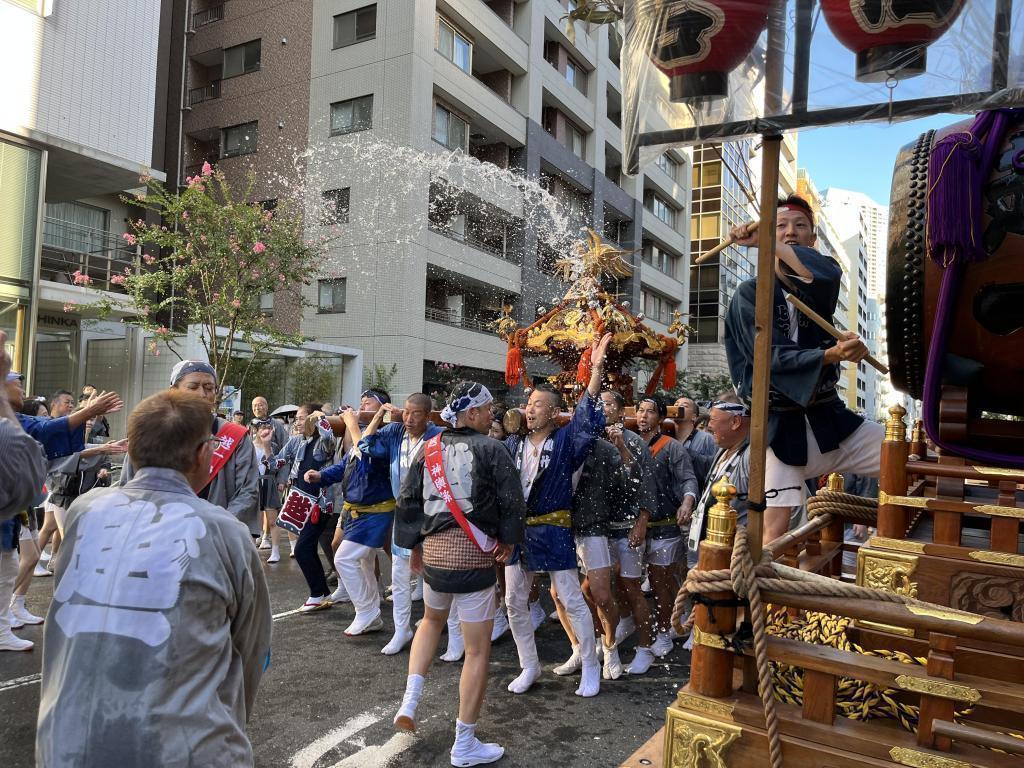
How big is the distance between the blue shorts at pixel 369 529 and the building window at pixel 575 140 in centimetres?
2280

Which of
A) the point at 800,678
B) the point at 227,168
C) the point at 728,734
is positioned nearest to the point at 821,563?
the point at 800,678

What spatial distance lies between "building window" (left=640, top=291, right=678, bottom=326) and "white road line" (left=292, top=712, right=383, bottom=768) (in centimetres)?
2859

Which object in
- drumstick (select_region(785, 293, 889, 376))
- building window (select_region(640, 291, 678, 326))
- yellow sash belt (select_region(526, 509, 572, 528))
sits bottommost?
yellow sash belt (select_region(526, 509, 572, 528))

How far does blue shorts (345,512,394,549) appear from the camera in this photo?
5879 millimetres

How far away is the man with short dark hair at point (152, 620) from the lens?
178 centimetres

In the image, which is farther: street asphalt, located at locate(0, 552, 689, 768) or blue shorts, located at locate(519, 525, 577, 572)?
blue shorts, located at locate(519, 525, 577, 572)

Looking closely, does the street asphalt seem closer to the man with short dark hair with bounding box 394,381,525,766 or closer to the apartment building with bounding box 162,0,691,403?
the man with short dark hair with bounding box 394,381,525,766

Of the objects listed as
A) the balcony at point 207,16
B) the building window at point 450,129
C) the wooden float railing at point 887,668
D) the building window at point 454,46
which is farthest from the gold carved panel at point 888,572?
the balcony at point 207,16

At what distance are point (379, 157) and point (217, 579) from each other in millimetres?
18526

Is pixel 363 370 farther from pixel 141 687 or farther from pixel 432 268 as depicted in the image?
pixel 141 687

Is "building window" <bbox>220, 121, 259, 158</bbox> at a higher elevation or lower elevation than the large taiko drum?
higher

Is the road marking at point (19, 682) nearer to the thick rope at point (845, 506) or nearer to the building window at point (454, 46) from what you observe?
the thick rope at point (845, 506)

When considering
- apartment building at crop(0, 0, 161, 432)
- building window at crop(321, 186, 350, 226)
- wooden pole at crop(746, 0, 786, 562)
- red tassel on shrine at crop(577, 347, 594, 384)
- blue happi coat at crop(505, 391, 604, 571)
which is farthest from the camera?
building window at crop(321, 186, 350, 226)

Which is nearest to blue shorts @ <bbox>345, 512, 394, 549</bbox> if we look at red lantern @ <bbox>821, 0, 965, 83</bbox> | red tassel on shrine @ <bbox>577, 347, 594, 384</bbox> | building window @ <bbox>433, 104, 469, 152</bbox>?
red tassel on shrine @ <bbox>577, 347, 594, 384</bbox>
